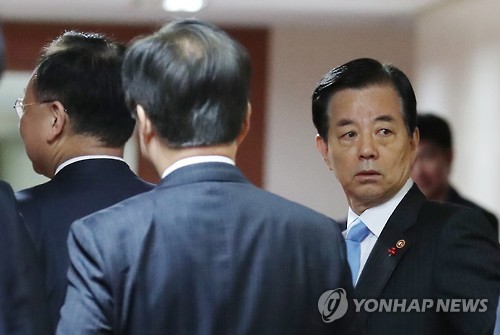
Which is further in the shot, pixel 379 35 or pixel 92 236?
pixel 379 35

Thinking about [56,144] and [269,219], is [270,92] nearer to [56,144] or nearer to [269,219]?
[56,144]

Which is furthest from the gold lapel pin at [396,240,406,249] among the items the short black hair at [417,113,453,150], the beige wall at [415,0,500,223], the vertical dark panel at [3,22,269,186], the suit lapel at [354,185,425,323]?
the vertical dark panel at [3,22,269,186]

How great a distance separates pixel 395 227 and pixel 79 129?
2.13ft

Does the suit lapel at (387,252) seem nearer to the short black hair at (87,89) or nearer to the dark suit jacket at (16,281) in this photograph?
the short black hair at (87,89)

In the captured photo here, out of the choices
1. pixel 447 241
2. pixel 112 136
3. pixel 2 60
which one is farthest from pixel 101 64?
pixel 447 241

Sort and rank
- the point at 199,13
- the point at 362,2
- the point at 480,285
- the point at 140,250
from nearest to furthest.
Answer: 1. the point at 140,250
2. the point at 480,285
3. the point at 362,2
4. the point at 199,13

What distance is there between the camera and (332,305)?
1.64m

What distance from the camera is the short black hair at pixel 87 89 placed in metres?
2.04

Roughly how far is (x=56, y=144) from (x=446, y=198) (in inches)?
80.9

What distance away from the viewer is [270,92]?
6820 millimetres

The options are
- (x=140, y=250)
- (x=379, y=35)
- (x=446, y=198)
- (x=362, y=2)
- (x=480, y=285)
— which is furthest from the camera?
(x=379, y=35)

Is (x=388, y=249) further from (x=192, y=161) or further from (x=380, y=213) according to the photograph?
(x=192, y=161)

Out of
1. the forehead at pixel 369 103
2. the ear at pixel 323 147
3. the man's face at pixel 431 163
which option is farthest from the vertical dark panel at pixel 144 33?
the forehead at pixel 369 103

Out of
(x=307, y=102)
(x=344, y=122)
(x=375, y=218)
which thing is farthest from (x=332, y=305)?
(x=307, y=102)
